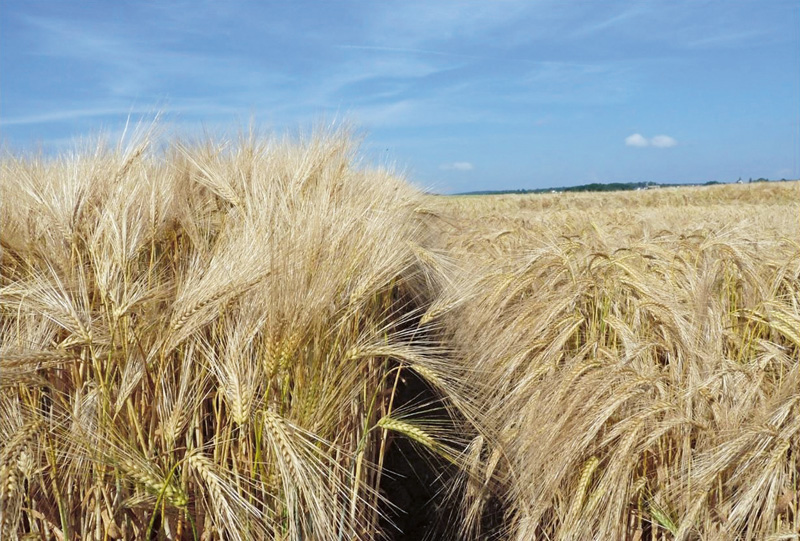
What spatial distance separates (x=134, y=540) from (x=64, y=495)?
0.23 metres

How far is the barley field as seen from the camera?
4.66ft

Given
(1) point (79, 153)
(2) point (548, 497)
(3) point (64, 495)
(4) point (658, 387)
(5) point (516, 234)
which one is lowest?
(2) point (548, 497)

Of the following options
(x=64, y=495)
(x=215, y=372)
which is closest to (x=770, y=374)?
(x=215, y=372)

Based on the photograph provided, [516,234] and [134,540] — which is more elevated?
[516,234]

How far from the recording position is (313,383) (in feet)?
4.96

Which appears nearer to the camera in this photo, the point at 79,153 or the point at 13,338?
the point at 13,338

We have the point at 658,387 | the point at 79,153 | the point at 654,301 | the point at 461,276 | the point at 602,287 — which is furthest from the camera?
the point at 461,276

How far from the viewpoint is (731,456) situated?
1.49 metres

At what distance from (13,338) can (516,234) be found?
129 inches

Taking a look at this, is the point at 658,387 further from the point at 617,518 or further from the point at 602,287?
the point at 602,287

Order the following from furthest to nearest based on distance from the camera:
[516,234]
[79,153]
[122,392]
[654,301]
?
[516,234], [79,153], [654,301], [122,392]

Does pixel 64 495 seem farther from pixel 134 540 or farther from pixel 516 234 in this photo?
pixel 516 234

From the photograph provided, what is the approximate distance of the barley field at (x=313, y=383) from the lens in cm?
142

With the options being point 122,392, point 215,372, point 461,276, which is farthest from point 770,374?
point 122,392
